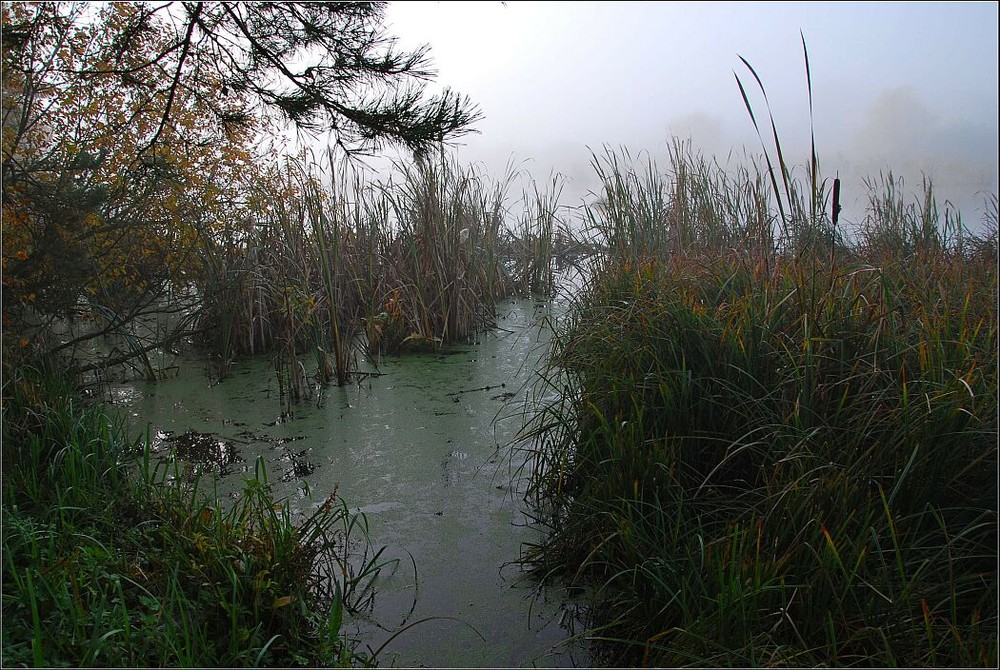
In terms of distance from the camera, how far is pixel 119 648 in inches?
61.2

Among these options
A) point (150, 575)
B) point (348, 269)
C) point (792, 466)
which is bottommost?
point (150, 575)

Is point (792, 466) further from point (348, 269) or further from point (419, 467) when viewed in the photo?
point (348, 269)

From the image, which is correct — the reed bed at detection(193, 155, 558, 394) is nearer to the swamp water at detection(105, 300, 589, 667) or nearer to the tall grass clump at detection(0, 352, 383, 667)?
the swamp water at detection(105, 300, 589, 667)

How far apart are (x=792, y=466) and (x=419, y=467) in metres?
1.48

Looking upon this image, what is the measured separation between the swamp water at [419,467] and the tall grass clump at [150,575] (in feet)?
0.49

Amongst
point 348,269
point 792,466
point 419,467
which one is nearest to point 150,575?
point 419,467

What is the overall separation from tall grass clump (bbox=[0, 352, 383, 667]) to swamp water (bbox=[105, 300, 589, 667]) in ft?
0.49

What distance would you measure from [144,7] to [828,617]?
3039mm

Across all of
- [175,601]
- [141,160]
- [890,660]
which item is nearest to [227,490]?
[175,601]

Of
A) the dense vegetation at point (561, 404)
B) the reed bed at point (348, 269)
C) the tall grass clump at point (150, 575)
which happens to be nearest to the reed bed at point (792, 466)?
the dense vegetation at point (561, 404)

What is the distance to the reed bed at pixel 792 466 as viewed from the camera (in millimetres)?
1505

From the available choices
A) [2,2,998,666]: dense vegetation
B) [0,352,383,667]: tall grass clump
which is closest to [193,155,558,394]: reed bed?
[2,2,998,666]: dense vegetation

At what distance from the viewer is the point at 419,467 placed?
2.82m

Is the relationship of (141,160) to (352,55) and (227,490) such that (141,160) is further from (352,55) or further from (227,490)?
(227,490)
